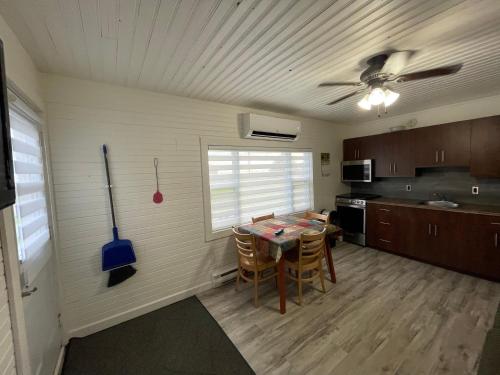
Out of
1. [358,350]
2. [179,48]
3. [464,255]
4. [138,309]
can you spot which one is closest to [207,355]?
[138,309]

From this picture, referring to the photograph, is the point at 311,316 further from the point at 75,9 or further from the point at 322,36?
the point at 75,9

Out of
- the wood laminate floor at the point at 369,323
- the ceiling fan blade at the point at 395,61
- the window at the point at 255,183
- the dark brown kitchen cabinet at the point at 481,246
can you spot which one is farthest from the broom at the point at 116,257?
the dark brown kitchen cabinet at the point at 481,246

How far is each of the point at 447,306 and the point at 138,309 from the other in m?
3.44

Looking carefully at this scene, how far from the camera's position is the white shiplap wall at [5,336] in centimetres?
93

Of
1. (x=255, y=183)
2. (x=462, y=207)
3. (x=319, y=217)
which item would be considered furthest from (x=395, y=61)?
(x=462, y=207)

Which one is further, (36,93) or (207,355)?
(207,355)

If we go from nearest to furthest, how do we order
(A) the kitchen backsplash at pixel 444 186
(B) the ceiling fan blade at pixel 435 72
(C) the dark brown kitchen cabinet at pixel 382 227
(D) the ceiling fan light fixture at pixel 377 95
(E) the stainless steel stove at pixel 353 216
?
(B) the ceiling fan blade at pixel 435 72 < (D) the ceiling fan light fixture at pixel 377 95 < (A) the kitchen backsplash at pixel 444 186 < (C) the dark brown kitchen cabinet at pixel 382 227 < (E) the stainless steel stove at pixel 353 216

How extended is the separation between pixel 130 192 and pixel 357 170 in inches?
161

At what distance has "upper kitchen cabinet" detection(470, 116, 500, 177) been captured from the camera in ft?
8.87

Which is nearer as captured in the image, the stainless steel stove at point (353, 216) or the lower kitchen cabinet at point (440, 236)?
the lower kitchen cabinet at point (440, 236)

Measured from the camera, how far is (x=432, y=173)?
356cm

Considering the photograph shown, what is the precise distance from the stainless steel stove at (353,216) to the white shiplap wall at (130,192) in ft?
8.69

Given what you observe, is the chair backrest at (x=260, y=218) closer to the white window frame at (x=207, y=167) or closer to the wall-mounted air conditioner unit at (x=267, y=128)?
the white window frame at (x=207, y=167)

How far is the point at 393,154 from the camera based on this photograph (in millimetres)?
3699
